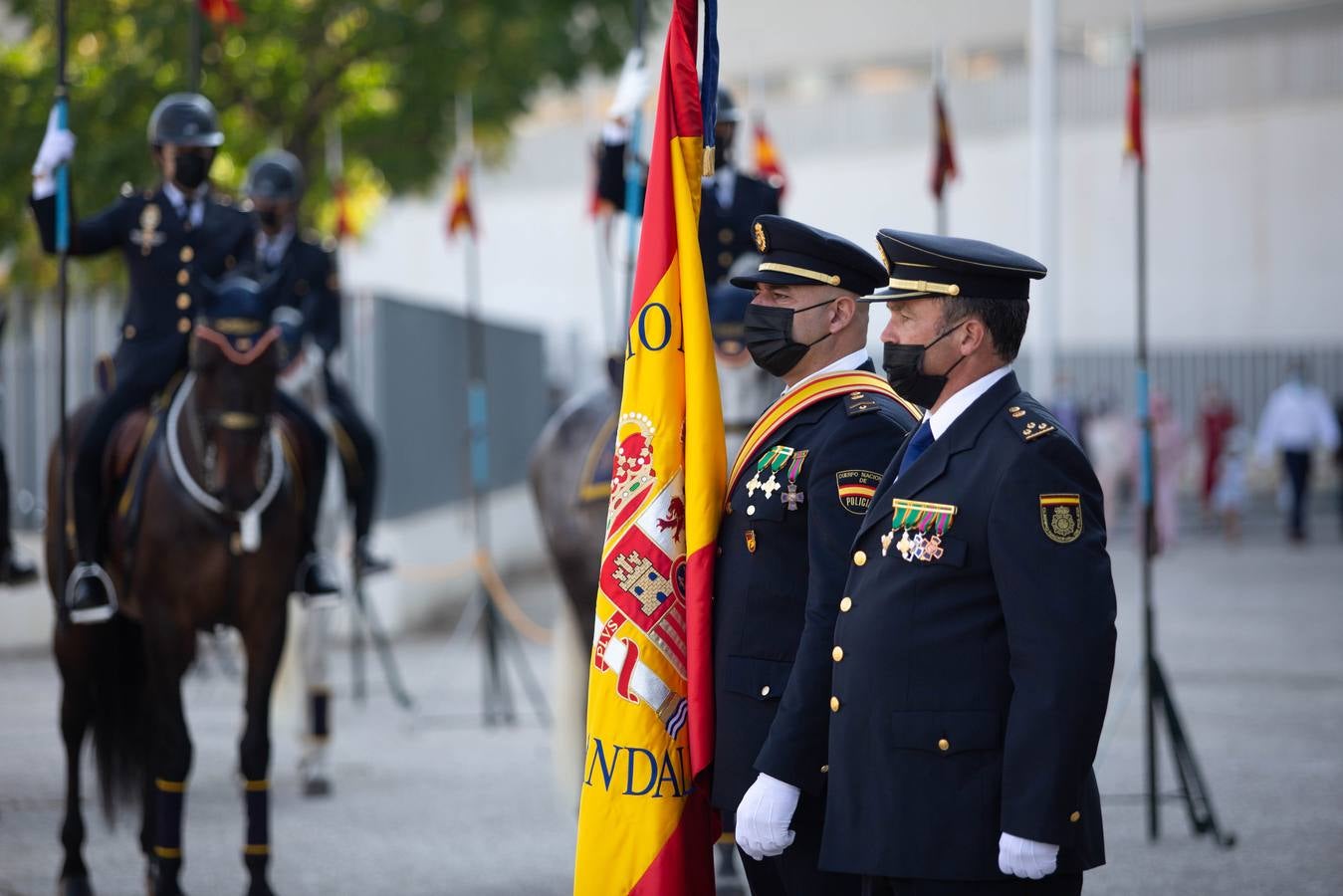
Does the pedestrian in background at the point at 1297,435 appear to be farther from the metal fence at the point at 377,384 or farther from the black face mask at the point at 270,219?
the black face mask at the point at 270,219

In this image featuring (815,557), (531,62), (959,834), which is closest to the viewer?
(959,834)

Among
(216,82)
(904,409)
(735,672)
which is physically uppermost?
(216,82)

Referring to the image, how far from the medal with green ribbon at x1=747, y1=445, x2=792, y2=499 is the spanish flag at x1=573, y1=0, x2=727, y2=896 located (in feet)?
0.49

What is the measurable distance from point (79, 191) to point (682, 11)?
1321 centimetres

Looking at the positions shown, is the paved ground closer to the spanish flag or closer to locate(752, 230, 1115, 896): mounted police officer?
the spanish flag

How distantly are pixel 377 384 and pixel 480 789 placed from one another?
7180 millimetres

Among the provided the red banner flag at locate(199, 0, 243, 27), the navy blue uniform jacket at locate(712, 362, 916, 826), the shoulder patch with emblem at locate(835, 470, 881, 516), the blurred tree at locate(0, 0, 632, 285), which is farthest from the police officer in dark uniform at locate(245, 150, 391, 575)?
the blurred tree at locate(0, 0, 632, 285)

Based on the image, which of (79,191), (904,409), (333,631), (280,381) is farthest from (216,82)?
(904,409)

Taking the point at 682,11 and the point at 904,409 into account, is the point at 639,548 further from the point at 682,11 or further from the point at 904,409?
the point at 682,11

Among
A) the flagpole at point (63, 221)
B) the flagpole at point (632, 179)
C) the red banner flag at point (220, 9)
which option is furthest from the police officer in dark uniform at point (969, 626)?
the red banner flag at point (220, 9)

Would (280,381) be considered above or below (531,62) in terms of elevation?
below

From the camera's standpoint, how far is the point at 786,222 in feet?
13.2

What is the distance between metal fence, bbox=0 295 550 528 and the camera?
46.8ft

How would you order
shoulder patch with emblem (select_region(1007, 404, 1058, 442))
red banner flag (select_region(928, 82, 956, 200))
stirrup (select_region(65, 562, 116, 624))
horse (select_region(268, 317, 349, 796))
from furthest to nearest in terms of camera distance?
horse (select_region(268, 317, 349, 796)) → red banner flag (select_region(928, 82, 956, 200)) → stirrup (select_region(65, 562, 116, 624)) → shoulder patch with emblem (select_region(1007, 404, 1058, 442))
